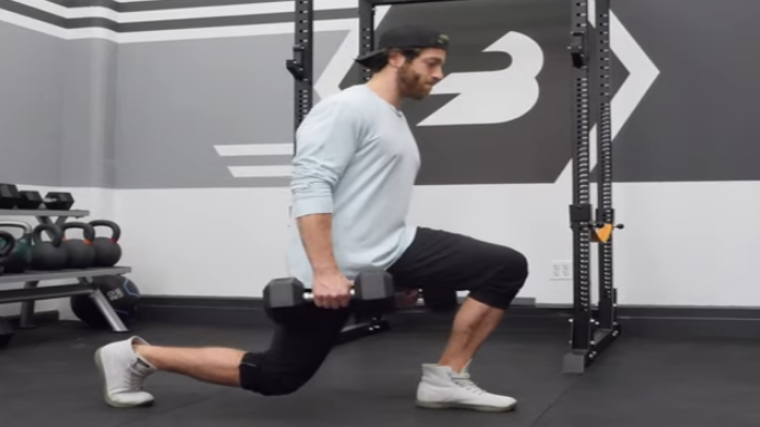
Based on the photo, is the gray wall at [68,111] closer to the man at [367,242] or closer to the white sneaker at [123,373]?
the white sneaker at [123,373]

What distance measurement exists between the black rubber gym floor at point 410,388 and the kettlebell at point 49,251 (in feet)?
1.15

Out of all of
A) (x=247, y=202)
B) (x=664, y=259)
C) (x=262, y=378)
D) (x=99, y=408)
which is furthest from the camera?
(x=247, y=202)

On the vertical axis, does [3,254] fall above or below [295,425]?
above

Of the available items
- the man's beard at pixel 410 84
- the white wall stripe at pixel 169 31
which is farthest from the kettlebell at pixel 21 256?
the man's beard at pixel 410 84

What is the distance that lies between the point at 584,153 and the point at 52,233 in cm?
246

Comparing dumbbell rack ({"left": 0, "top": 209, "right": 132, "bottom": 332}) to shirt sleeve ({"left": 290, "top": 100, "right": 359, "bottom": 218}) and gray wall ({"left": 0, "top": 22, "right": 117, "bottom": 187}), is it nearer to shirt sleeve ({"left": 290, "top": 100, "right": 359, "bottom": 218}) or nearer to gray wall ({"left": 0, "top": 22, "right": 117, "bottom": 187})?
gray wall ({"left": 0, "top": 22, "right": 117, "bottom": 187})

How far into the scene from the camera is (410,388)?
2.92 metres

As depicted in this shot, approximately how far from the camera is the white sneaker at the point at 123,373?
2471mm

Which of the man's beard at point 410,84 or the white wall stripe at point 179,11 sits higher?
the white wall stripe at point 179,11

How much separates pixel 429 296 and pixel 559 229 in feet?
5.96

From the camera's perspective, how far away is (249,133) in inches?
192

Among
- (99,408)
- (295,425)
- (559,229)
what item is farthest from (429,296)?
(559,229)

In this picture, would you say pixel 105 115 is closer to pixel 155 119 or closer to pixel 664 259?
pixel 155 119

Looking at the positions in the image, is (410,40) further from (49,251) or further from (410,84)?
(49,251)
